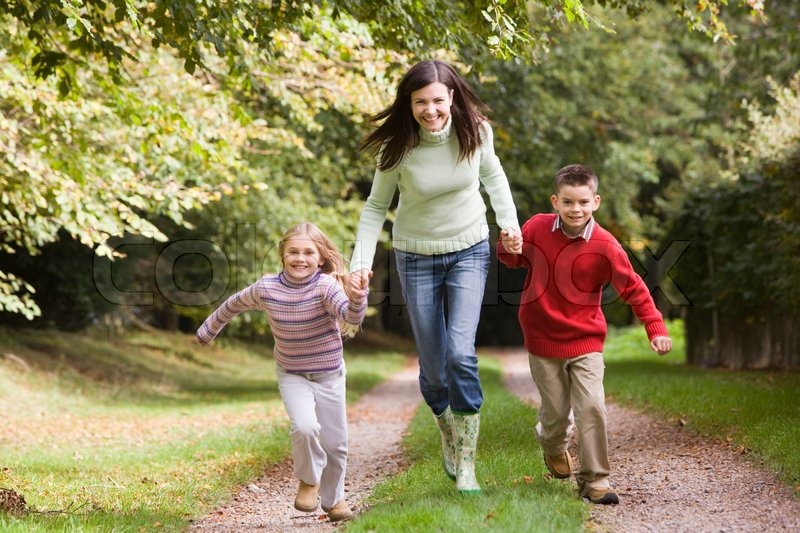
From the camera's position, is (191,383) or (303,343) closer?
(303,343)

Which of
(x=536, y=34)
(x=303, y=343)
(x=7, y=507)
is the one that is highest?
(x=536, y=34)

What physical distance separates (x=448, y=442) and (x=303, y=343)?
3.49 feet

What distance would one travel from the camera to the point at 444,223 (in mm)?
5312

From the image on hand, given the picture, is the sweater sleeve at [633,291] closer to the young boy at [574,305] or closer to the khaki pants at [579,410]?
the young boy at [574,305]

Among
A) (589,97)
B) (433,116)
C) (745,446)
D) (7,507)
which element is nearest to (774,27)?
(589,97)

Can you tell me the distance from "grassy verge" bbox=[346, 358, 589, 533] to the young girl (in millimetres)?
331

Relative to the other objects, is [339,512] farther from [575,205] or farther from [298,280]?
[575,205]

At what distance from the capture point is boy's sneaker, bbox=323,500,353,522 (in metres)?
5.29

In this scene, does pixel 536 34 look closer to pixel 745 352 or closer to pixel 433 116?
pixel 433 116

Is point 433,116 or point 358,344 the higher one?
point 433,116

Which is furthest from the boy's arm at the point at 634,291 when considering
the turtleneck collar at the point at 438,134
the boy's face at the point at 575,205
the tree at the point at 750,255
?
the tree at the point at 750,255

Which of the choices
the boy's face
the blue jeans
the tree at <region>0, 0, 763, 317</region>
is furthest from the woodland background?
the blue jeans

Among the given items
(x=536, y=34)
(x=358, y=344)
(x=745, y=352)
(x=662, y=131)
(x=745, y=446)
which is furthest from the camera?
(x=358, y=344)

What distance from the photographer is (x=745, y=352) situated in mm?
16547
